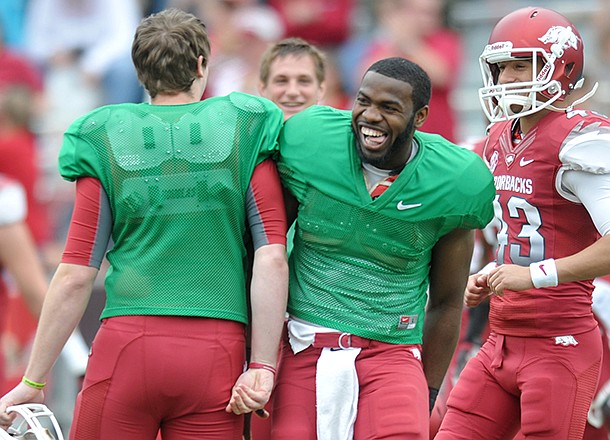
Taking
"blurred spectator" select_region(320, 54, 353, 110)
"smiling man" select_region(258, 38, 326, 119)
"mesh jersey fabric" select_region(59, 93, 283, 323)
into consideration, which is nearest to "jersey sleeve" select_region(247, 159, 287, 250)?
"mesh jersey fabric" select_region(59, 93, 283, 323)

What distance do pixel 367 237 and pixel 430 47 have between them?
475 cm

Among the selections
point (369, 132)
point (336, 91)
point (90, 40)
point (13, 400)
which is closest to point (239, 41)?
point (336, 91)

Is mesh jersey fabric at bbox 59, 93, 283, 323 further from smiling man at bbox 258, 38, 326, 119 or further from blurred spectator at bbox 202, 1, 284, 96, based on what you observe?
blurred spectator at bbox 202, 1, 284, 96

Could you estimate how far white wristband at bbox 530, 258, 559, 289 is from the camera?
4.20 meters

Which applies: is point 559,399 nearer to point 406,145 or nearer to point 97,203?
point 406,145

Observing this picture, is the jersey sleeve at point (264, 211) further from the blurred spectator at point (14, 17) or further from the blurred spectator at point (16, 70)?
the blurred spectator at point (14, 17)

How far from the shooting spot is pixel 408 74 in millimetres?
4090

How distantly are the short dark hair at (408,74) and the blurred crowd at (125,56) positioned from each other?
3.90m

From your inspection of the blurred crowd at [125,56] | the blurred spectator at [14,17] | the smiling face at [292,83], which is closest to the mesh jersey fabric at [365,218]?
the smiling face at [292,83]

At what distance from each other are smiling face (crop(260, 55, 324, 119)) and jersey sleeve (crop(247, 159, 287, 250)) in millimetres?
1214

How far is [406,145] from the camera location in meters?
4.11

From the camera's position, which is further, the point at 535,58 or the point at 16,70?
the point at 16,70

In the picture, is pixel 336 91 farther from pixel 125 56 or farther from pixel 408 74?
pixel 408 74

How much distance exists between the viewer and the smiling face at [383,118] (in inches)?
159
